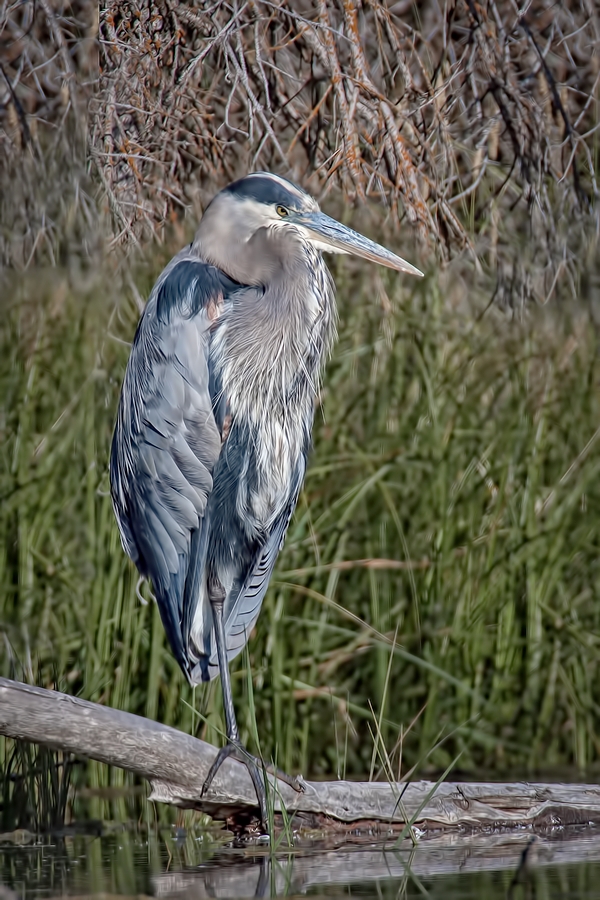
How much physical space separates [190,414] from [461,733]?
3.54 feet

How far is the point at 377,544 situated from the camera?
9.80 ft

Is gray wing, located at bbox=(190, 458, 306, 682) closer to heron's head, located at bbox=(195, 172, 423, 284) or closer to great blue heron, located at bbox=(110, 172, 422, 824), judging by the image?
great blue heron, located at bbox=(110, 172, 422, 824)

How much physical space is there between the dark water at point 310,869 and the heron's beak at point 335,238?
1.14 meters

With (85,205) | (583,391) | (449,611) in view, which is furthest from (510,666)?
(85,205)

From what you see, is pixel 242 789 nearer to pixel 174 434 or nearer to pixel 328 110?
pixel 174 434

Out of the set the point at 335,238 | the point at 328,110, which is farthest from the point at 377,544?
the point at 328,110

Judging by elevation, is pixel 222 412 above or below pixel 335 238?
below

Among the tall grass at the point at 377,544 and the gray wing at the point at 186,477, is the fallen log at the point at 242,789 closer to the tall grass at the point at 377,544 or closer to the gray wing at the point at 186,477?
the gray wing at the point at 186,477

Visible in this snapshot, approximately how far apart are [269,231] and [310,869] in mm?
1245

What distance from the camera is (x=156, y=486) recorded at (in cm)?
246

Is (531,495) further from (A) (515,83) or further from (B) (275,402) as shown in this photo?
(A) (515,83)

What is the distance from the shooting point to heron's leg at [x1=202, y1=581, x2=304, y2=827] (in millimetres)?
1998

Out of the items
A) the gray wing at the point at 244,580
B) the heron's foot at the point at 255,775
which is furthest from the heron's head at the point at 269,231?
the heron's foot at the point at 255,775

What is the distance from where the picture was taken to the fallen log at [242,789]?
6.18 ft
